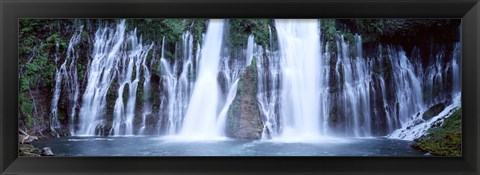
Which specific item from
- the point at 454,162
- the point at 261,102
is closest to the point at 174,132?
the point at 261,102

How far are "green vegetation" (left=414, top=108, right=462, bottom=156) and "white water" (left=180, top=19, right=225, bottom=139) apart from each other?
1.49 meters

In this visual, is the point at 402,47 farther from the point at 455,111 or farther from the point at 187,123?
the point at 187,123

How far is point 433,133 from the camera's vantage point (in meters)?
3.00

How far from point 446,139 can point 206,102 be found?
176cm

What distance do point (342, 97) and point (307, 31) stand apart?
54cm

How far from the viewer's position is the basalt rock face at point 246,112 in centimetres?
300

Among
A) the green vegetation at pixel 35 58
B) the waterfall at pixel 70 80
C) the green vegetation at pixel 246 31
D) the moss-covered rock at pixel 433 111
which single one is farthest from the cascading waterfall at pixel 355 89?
the green vegetation at pixel 35 58

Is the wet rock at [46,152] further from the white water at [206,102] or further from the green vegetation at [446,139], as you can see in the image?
the green vegetation at [446,139]

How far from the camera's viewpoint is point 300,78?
3.01 meters

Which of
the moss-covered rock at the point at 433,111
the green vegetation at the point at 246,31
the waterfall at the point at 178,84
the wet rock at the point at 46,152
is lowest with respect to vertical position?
the wet rock at the point at 46,152

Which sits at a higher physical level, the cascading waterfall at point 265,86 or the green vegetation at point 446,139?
the cascading waterfall at point 265,86

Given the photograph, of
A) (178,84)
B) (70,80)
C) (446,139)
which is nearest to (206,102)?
(178,84)

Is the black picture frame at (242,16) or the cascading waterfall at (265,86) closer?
the black picture frame at (242,16)

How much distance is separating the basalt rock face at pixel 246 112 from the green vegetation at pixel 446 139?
1185 millimetres
